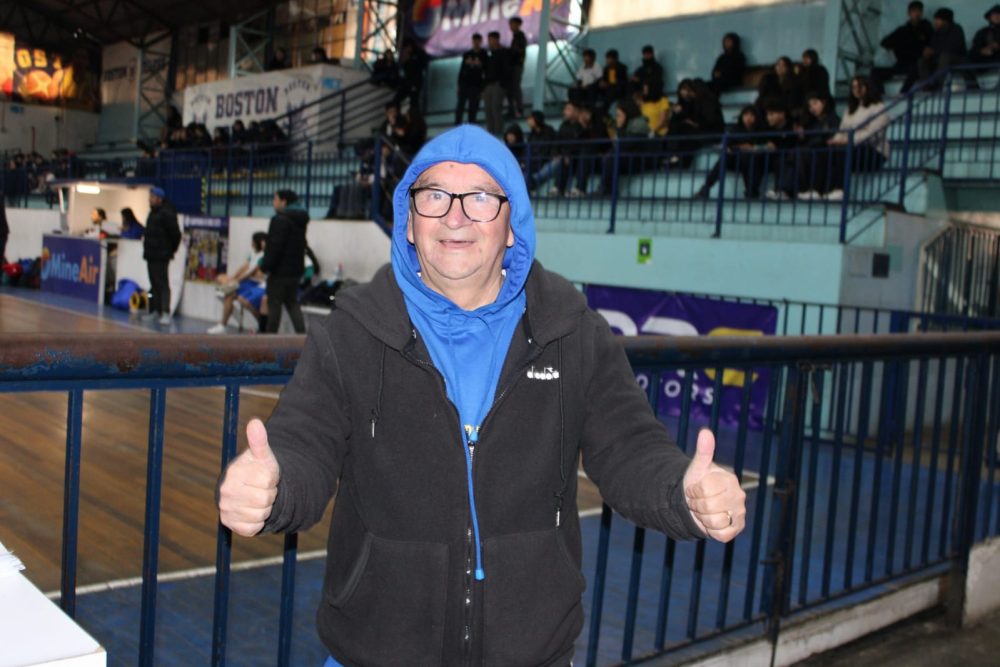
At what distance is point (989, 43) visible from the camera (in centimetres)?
1230

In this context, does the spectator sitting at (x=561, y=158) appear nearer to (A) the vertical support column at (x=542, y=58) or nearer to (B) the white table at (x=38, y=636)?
(A) the vertical support column at (x=542, y=58)

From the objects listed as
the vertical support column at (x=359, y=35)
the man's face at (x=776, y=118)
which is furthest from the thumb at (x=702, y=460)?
the vertical support column at (x=359, y=35)

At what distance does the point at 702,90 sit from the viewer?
13570 millimetres

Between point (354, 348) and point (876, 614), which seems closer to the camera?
point (354, 348)

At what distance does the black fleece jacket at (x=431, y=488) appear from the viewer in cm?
196

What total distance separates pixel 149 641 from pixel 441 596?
0.71m

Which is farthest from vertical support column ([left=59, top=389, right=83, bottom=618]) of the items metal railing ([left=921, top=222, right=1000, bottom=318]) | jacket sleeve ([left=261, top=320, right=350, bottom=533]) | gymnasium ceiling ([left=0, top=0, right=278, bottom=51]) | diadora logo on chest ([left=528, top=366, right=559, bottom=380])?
gymnasium ceiling ([left=0, top=0, right=278, bottom=51])

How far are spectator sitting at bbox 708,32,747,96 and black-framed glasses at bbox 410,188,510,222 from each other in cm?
1470

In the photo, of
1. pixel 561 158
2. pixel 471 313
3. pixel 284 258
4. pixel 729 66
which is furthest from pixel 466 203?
pixel 729 66

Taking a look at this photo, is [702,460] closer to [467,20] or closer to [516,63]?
[516,63]

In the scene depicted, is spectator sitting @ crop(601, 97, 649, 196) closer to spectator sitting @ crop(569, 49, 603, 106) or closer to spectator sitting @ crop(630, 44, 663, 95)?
spectator sitting @ crop(630, 44, 663, 95)

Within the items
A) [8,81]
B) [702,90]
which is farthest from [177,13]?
[702,90]

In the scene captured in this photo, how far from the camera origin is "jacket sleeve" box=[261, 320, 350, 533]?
1796mm

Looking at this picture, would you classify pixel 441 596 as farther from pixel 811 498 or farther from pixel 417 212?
pixel 811 498
